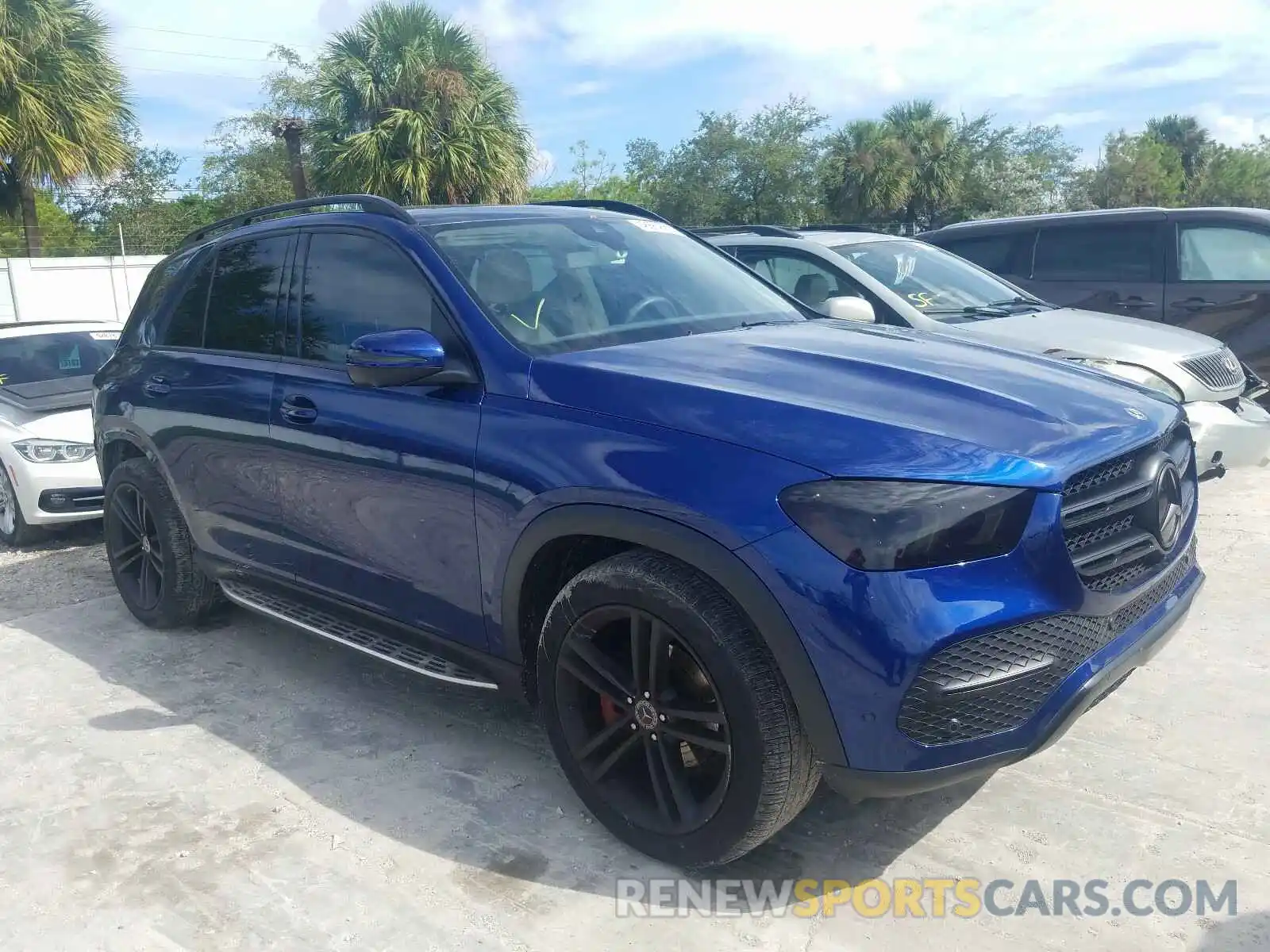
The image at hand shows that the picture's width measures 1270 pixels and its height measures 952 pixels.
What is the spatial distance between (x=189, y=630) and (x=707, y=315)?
2.99m

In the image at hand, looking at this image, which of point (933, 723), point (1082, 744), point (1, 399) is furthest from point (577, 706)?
point (1, 399)

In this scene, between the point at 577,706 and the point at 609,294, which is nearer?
the point at 577,706

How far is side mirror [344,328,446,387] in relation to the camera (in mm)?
3205

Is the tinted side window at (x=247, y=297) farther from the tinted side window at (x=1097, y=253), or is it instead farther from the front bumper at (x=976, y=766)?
the tinted side window at (x=1097, y=253)

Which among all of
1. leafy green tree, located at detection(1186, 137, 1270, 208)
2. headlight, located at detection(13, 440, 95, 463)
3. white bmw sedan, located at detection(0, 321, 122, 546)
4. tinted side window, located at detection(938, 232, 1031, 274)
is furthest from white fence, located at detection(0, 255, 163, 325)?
leafy green tree, located at detection(1186, 137, 1270, 208)

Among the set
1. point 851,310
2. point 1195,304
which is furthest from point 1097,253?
point 851,310

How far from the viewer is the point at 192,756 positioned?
150 inches

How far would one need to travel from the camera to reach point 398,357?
3.21 m

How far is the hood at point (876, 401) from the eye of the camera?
2.54 m

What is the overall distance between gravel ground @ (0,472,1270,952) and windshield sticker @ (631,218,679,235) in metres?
1.94

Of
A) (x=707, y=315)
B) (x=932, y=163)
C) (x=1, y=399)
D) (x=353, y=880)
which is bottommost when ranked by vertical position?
(x=353, y=880)

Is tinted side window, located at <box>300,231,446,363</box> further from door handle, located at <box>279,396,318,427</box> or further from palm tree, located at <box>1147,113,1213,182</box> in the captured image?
palm tree, located at <box>1147,113,1213,182</box>

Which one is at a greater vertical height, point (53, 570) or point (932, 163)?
point (932, 163)

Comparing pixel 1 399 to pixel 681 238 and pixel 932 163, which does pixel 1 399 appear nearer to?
pixel 681 238
